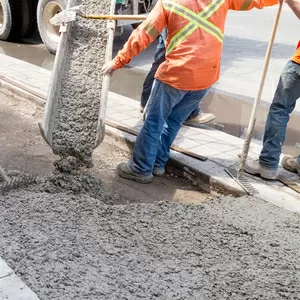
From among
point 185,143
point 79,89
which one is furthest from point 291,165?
point 79,89

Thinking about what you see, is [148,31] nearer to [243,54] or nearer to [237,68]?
[237,68]

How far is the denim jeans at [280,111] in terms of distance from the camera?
414 cm

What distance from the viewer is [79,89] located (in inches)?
195

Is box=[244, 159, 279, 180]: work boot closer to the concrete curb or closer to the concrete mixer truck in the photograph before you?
the concrete curb

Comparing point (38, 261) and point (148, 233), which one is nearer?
point (38, 261)

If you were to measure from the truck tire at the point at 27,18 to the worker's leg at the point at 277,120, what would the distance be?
22.2 ft

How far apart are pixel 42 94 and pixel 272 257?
159 inches

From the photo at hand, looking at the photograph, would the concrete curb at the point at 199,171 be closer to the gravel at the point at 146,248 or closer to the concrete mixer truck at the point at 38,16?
the gravel at the point at 146,248

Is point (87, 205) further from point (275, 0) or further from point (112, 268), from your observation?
point (275, 0)

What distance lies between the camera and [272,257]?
2.98 meters

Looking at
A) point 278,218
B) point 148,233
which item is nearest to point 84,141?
point 148,233

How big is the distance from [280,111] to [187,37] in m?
1.12

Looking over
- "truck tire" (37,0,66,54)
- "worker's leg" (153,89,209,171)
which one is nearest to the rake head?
"worker's leg" (153,89,209,171)

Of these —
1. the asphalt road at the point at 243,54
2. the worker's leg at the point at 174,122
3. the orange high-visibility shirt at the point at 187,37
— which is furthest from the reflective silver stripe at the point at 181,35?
the asphalt road at the point at 243,54
